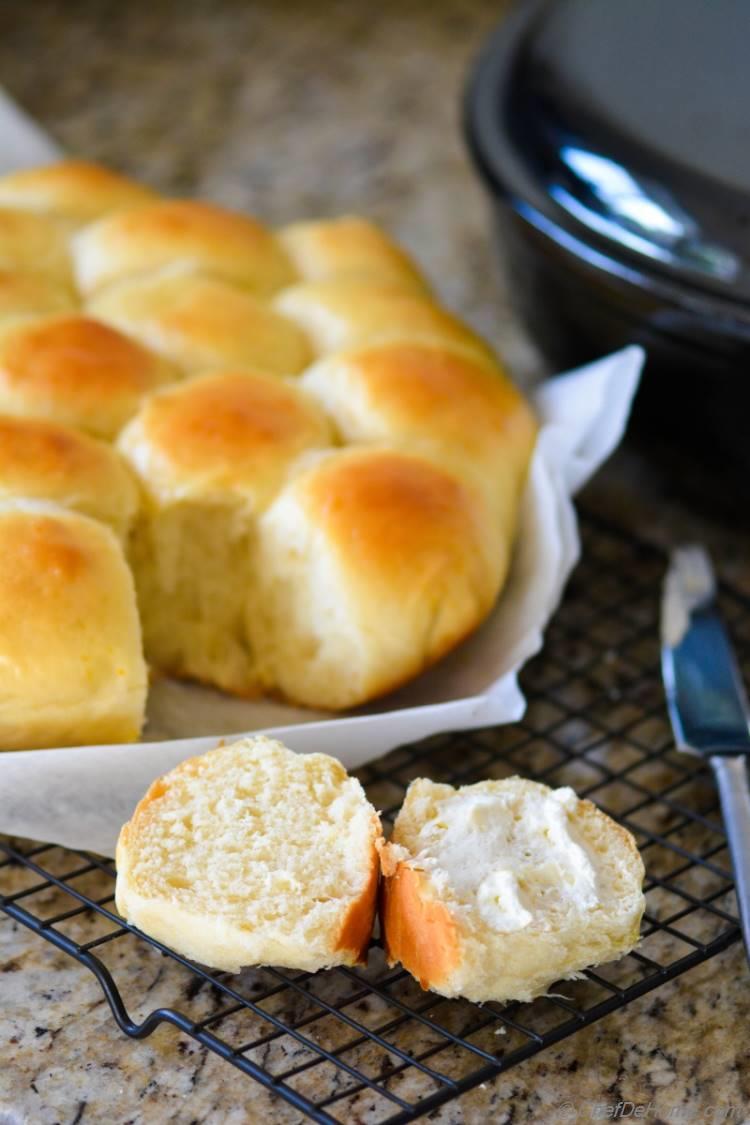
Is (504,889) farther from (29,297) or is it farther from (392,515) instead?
(29,297)

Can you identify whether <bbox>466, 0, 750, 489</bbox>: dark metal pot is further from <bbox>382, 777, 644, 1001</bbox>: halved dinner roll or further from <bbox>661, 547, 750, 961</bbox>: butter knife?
<bbox>382, 777, 644, 1001</bbox>: halved dinner roll

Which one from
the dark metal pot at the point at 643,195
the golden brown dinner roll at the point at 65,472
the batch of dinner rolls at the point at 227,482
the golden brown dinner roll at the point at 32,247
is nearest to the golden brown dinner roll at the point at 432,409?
the batch of dinner rolls at the point at 227,482

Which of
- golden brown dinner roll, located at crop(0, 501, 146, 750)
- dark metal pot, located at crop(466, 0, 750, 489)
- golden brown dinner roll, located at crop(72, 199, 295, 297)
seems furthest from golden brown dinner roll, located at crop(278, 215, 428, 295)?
golden brown dinner roll, located at crop(0, 501, 146, 750)

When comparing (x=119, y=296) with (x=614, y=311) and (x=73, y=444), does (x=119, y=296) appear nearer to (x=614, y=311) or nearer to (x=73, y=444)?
(x=73, y=444)

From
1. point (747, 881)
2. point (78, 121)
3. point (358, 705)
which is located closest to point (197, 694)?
point (358, 705)

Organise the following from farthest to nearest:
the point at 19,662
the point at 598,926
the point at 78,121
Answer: the point at 78,121, the point at 19,662, the point at 598,926

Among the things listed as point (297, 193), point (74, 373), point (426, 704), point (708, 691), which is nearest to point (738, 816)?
point (708, 691)

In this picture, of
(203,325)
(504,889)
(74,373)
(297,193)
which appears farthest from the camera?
(297,193)
